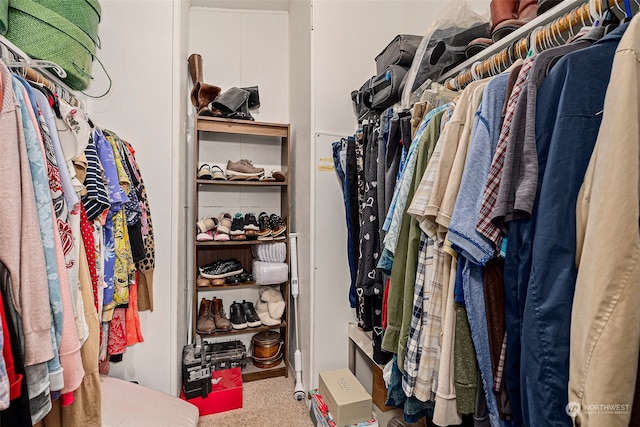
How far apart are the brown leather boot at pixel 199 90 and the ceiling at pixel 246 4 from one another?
1.47ft

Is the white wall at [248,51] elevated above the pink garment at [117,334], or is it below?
above

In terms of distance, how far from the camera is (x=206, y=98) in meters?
1.96

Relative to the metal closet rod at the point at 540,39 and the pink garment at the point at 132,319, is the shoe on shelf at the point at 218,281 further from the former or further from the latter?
the metal closet rod at the point at 540,39

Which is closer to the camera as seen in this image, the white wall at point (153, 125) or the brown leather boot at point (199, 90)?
the white wall at point (153, 125)

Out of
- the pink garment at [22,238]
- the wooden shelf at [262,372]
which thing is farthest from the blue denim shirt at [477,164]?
the wooden shelf at [262,372]

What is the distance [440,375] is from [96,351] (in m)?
0.96

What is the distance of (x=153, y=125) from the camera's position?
5.13ft

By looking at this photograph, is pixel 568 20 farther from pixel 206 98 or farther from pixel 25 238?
pixel 206 98

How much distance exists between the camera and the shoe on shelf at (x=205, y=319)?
185 centimetres

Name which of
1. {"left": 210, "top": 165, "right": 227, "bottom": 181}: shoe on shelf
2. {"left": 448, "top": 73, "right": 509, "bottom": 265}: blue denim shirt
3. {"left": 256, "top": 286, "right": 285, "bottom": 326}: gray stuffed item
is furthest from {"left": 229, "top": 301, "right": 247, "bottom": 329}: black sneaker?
{"left": 448, "top": 73, "right": 509, "bottom": 265}: blue denim shirt

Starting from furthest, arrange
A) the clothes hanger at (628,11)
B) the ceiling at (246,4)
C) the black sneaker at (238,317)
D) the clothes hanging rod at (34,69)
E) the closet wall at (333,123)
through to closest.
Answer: the ceiling at (246,4), the black sneaker at (238,317), the closet wall at (333,123), the clothes hanging rod at (34,69), the clothes hanger at (628,11)

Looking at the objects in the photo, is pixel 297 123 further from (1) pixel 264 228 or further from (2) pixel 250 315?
(2) pixel 250 315

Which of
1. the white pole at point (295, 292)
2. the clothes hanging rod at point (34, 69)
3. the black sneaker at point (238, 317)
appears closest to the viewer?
the clothes hanging rod at point (34, 69)

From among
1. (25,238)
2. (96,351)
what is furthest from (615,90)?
(96,351)
